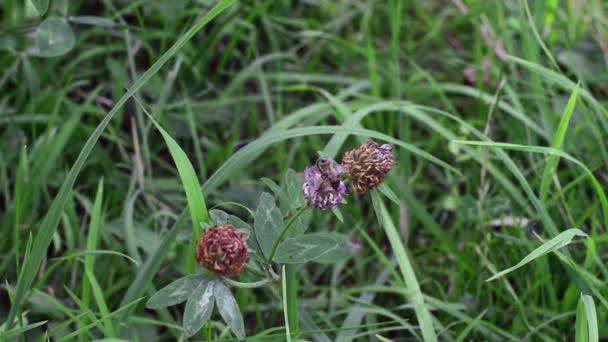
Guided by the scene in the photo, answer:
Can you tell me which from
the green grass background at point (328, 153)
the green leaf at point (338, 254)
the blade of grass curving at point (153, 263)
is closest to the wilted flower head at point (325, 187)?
the green grass background at point (328, 153)

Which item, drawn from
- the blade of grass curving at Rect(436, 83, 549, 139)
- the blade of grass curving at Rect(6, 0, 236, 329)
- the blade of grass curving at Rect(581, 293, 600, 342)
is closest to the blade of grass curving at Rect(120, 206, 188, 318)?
the blade of grass curving at Rect(6, 0, 236, 329)

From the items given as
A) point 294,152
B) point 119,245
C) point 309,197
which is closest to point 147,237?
point 119,245

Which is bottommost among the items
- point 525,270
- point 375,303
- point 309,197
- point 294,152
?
point 375,303

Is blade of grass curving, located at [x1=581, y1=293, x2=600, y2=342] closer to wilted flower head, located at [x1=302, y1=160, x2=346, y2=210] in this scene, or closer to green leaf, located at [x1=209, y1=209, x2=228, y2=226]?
wilted flower head, located at [x1=302, y1=160, x2=346, y2=210]

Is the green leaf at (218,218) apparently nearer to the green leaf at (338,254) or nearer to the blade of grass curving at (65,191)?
the blade of grass curving at (65,191)

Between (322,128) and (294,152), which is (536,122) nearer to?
(294,152)

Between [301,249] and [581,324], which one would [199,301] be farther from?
[581,324]

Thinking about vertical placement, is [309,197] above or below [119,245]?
above

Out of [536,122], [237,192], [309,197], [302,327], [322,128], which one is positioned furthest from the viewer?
Result: [536,122]

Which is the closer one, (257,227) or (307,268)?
(257,227)
